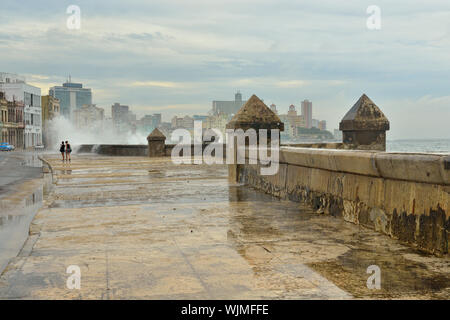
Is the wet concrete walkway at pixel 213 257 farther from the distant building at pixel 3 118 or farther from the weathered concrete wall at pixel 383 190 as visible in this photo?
the distant building at pixel 3 118

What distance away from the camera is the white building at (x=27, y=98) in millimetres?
109119

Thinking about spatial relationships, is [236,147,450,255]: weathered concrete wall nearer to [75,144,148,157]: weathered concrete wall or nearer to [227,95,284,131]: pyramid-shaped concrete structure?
[227,95,284,131]: pyramid-shaped concrete structure

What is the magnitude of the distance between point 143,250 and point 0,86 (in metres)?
118

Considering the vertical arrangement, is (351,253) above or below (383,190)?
below

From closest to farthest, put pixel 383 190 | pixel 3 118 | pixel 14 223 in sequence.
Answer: pixel 383 190
pixel 14 223
pixel 3 118

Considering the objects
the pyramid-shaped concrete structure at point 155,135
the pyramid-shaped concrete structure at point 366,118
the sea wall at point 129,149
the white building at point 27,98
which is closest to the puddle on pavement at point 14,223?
the pyramid-shaped concrete structure at point 366,118

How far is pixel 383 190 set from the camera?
5062 millimetres

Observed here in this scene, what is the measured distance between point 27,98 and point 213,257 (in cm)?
12064

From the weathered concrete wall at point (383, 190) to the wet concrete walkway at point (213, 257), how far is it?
0.60ft

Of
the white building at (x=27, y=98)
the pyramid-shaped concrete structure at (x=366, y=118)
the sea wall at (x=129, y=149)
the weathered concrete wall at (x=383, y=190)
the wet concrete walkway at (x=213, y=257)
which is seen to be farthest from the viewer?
the white building at (x=27, y=98)

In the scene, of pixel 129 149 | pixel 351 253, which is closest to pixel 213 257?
pixel 351 253

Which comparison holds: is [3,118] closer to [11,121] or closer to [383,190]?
[11,121]

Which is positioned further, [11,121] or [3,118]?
[11,121]
